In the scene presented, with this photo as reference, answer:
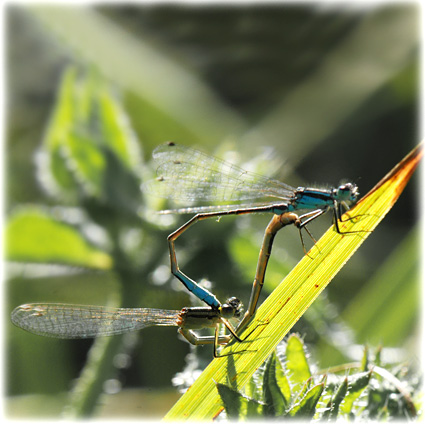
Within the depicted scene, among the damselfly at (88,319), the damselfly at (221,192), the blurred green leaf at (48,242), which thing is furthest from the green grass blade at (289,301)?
the blurred green leaf at (48,242)

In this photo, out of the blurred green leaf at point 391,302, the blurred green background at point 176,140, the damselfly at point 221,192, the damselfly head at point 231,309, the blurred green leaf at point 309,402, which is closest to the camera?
the blurred green leaf at point 309,402

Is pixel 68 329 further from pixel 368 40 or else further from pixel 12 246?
pixel 368 40

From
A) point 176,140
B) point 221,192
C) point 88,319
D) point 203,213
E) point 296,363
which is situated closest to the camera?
point 296,363

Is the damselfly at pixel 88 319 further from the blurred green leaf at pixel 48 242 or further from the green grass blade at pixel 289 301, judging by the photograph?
the blurred green leaf at pixel 48 242

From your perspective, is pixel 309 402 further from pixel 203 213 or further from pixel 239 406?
pixel 203 213

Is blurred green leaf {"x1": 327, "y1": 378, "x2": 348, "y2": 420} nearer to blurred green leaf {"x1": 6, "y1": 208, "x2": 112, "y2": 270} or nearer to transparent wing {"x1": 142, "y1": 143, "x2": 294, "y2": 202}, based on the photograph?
transparent wing {"x1": 142, "y1": 143, "x2": 294, "y2": 202}

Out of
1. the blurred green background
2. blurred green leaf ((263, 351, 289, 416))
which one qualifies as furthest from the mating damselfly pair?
blurred green leaf ((263, 351, 289, 416))

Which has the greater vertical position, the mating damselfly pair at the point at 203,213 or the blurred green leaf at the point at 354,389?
the mating damselfly pair at the point at 203,213

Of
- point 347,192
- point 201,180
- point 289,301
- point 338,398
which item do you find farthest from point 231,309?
point 201,180
